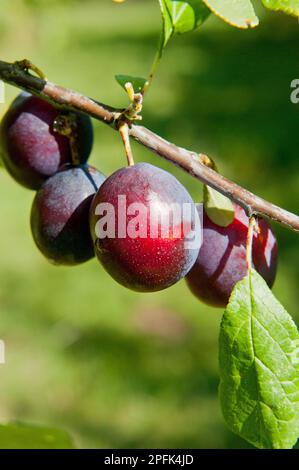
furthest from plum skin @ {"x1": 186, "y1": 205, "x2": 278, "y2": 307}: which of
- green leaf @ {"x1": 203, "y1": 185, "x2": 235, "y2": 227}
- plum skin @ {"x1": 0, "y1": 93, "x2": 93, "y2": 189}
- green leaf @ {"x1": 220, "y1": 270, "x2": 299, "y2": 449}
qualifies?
plum skin @ {"x1": 0, "y1": 93, "x2": 93, "y2": 189}

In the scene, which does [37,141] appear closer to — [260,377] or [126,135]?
[126,135]

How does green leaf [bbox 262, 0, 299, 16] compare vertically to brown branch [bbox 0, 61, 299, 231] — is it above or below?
above

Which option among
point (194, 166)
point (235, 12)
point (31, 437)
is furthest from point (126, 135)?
point (31, 437)

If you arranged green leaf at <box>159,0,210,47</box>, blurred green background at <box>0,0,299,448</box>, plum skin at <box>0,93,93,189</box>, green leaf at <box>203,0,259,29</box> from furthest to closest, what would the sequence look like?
blurred green background at <box>0,0,299,448</box> < plum skin at <box>0,93,93,189</box> < green leaf at <box>159,0,210,47</box> < green leaf at <box>203,0,259,29</box>

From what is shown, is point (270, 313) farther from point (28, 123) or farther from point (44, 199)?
point (28, 123)

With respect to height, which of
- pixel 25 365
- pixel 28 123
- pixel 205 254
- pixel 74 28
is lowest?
pixel 205 254

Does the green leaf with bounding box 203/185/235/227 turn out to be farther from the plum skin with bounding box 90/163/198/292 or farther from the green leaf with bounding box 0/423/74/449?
the green leaf with bounding box 0/423/74/449

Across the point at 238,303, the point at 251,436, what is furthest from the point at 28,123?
the point at 251,436
